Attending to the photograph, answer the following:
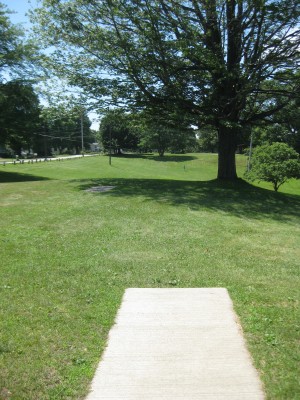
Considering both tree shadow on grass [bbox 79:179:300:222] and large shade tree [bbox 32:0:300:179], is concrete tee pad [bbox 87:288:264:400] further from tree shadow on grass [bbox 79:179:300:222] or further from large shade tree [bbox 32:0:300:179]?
large shade tree [bbox 32:0:300:179]

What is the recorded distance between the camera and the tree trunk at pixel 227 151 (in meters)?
15.7

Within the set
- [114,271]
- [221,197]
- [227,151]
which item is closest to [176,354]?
[114,271]

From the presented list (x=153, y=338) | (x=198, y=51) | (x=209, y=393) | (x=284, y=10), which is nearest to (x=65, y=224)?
(x=153, y=338)

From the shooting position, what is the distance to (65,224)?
27.2 feet

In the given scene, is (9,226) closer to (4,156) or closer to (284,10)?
(284,10)

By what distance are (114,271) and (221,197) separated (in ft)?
26.0

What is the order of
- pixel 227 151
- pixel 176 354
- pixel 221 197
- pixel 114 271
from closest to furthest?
1. pixel 176 354
2. pixel 114 271
3. pixel 221 197
4. pixel 227 151

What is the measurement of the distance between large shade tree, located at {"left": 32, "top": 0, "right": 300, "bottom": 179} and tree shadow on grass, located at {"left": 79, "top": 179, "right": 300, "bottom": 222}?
240 cm

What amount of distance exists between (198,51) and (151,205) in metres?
5.91

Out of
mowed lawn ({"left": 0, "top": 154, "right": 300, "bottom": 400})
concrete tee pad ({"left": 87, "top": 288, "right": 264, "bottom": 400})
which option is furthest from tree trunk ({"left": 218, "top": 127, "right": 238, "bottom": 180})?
concrete tee pad ({"left": 87, "top": 288, "right": 264, "bottom": 400})

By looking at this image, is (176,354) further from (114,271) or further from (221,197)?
(221,197)

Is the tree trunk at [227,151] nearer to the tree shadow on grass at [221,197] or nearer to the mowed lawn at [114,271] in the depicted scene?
the tree shadow on grass at [221,197]

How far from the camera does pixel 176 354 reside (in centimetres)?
325

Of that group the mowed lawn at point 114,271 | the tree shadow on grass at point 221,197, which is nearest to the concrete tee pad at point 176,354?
the mowed lawn at point 114,271
